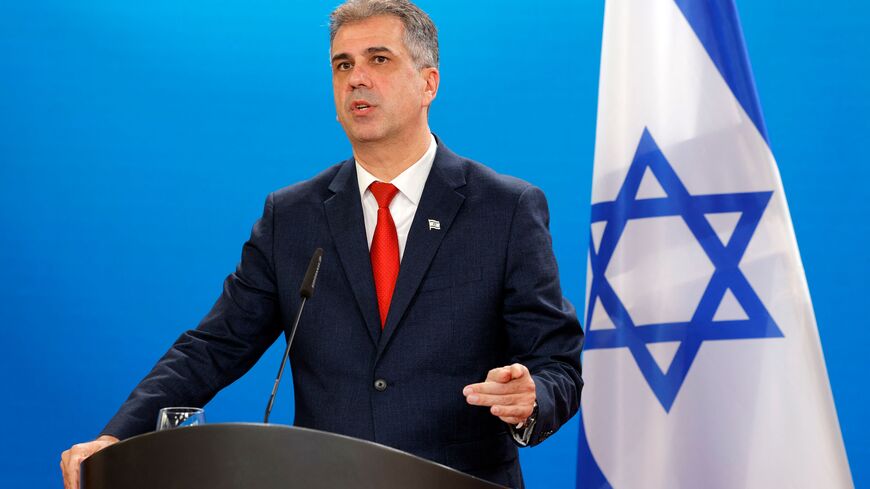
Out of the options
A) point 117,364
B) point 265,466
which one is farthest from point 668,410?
point 117,364

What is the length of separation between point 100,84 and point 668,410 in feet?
7.31

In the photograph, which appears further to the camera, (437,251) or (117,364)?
(117,364)

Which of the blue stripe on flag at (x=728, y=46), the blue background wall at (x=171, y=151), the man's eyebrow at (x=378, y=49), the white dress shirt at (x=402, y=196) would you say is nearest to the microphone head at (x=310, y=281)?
the white dress shirt at (x=402, y=196)

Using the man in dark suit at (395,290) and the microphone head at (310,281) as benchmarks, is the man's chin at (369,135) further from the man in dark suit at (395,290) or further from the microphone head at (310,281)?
the microphone head at (310,281)

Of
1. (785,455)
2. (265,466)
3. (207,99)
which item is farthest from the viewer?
(207,99)

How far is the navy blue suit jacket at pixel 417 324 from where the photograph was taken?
2023mm

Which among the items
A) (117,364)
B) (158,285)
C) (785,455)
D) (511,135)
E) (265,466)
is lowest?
(785,455)

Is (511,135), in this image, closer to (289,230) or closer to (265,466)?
(289,230)

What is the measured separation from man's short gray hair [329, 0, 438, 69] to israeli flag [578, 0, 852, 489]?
0.70 meters

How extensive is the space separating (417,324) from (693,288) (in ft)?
2.88

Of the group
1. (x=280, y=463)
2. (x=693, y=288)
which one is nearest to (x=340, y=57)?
(x=693, y=288)

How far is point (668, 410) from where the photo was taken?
8.60 feet

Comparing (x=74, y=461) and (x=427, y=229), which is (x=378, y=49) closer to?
(x=427, y=229)

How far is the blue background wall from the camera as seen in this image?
3.49 m
